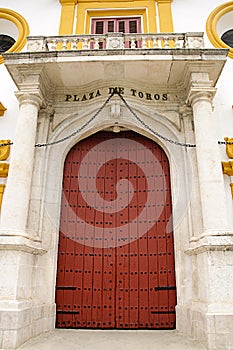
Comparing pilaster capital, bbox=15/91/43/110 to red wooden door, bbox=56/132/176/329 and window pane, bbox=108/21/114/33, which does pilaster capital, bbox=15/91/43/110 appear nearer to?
red wooden door, bbox=56/132/176/329

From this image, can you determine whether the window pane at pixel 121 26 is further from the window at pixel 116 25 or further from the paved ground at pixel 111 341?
the paved ground at pixel 111 341

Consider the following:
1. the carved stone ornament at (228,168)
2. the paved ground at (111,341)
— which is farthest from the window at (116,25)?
the paved ground at (111,341)

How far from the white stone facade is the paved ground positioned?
208 mm

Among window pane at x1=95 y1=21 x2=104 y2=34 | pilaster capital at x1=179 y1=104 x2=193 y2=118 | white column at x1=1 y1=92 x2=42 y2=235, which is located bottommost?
white column at x1=1 y1=92 x2=42 y2=235

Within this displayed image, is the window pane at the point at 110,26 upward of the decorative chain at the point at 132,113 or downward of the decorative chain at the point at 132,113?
upward

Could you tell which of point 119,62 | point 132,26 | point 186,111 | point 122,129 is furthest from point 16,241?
point 132,26

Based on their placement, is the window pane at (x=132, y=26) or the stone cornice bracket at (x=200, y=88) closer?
the stone cornice bracket at (x=200, y=88)

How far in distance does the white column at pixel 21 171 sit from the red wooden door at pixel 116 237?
114 cm

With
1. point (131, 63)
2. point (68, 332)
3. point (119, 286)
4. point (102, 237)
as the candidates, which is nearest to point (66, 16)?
point (131, 63)

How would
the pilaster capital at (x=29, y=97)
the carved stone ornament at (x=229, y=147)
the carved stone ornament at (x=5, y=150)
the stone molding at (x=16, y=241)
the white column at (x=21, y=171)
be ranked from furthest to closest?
the carved stone ornament at (x=5, y=150) < the carved stone ornament at (x=229, y=147) < the pilaster capital at (x=29, y=97) < the white column at (x=21, y=171) < the stone molding at (x=16, y=241)

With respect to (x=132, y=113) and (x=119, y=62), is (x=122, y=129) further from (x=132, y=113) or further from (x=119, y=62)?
(x=119, y=62)

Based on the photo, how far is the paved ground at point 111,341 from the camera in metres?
4.48

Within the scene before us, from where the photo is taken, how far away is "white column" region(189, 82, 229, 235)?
5.06m

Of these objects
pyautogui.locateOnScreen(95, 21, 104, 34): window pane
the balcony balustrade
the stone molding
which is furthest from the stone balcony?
the stone molding
